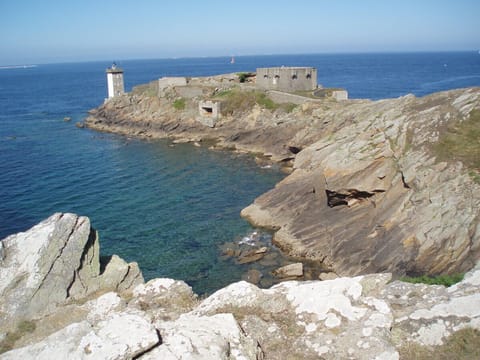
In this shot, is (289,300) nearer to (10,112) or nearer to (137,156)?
(137,156)

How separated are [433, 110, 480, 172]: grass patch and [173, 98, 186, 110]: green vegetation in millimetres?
46852

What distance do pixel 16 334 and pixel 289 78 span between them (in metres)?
57.7

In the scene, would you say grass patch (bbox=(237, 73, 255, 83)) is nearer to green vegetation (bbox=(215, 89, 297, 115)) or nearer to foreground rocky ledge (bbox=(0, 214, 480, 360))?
green vegetation (bbox=(215, 89, 297, 115))

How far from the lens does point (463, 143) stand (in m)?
25.8

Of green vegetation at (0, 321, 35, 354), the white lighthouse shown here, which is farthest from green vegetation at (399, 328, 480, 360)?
the white lighthouse

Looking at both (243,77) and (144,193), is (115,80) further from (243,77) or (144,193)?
(144,193)

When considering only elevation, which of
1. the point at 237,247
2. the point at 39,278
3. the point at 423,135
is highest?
the point at 423,135

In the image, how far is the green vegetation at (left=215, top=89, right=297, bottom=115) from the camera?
59766mm

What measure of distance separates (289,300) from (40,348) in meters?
6.08

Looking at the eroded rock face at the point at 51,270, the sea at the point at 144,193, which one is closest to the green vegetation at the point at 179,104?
the sea at the point at 144,193

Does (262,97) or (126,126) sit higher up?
(262,97)

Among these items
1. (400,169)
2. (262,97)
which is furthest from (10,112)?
A: (400,169)

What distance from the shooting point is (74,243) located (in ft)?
49.0

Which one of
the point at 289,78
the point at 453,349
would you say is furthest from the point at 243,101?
the point at 453,349
